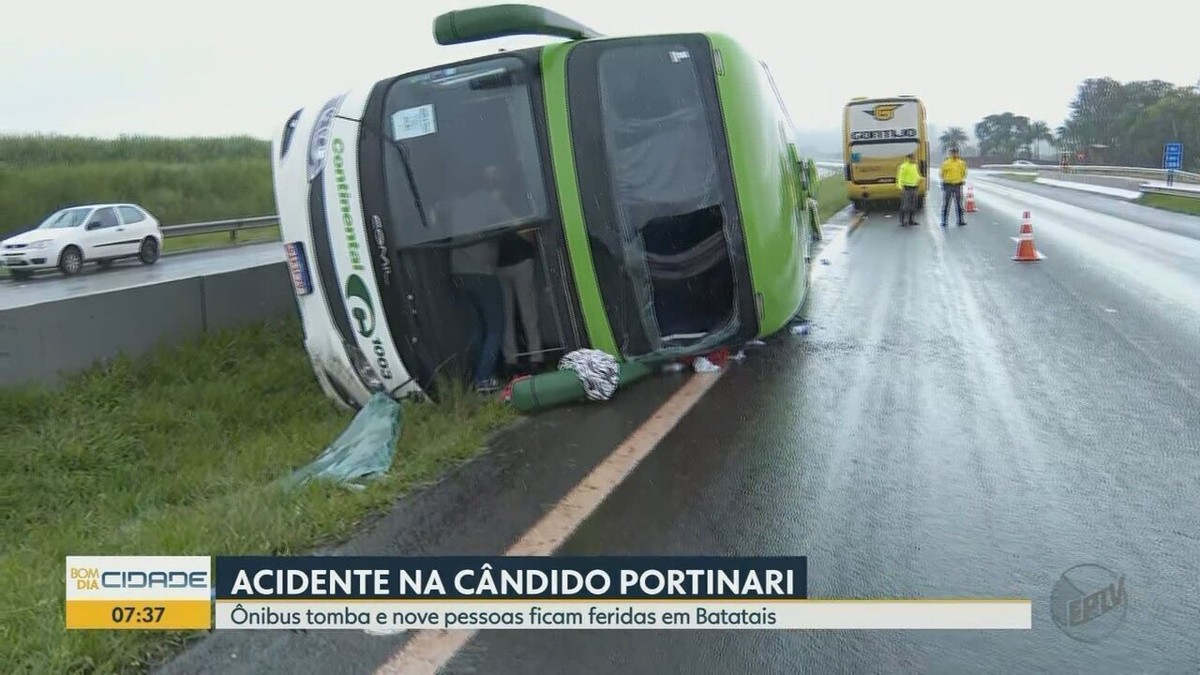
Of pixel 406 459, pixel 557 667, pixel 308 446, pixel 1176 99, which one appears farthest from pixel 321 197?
pixel 1176 99

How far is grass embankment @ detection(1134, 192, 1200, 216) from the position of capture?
25453 mm

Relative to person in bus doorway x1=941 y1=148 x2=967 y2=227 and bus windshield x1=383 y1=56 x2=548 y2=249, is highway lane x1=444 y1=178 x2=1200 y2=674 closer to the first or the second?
bus windshield x1=383 y1=56 x2=548 y2=249

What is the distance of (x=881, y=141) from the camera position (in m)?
26.3

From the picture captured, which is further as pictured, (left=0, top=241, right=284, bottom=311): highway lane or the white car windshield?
the white car windshield

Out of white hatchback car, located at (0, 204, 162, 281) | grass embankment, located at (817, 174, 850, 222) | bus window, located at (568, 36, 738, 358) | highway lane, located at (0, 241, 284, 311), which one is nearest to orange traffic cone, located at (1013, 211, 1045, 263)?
grass embankment, located at (817, 174, 850, 222)

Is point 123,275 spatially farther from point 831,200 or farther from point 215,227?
point 831,200

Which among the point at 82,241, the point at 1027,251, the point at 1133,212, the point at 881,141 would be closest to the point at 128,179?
the point at 82,241

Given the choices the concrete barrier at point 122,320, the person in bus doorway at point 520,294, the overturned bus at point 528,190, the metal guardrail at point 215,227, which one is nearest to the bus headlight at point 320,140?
the overturned bus at point 528,190

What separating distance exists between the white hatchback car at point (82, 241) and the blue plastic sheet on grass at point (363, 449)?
54.1 ft

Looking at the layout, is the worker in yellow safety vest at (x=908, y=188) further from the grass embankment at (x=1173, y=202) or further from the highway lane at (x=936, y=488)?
the highway lane at (x=936, y=488)

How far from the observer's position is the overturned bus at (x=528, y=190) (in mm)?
6090

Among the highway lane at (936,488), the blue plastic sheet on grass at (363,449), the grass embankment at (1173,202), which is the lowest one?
the highway lane at (936,488)

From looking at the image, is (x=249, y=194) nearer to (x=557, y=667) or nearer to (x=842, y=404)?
(x=842, y=404)

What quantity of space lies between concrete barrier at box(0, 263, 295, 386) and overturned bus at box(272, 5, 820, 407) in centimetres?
169
